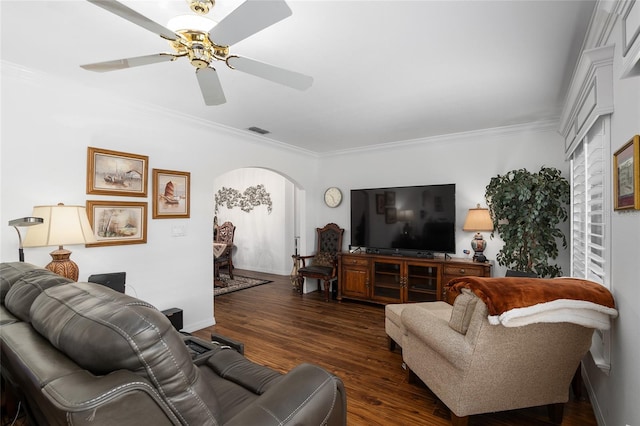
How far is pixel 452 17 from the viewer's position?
5.82 feet

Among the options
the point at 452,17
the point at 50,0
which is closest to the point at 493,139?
the point at 452,17

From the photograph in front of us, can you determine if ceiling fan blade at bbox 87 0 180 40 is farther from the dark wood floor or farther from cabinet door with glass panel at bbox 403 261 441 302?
cabinet door with glass panel at bbox 403 261 441 302

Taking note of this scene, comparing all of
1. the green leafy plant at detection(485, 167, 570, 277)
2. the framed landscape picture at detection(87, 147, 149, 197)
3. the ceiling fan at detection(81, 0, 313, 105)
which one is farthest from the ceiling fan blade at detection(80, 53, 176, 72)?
the green leafy plant at detection(485, 167, 570, 277)

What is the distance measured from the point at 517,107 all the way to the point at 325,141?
99.6 inches

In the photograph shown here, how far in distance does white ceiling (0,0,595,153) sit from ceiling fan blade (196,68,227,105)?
33cm

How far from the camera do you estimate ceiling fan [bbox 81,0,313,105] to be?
4.10 ft

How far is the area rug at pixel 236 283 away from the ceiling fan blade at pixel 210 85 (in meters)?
3.96

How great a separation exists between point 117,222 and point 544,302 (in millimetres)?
3506

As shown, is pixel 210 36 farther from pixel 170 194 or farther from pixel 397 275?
pixel 397 275

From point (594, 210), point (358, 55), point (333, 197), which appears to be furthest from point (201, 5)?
point (333, 197)

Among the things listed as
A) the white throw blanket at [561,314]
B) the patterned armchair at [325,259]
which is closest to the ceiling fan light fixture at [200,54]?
the white throw blanket at [561,314]

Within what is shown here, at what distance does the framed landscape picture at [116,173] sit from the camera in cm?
281

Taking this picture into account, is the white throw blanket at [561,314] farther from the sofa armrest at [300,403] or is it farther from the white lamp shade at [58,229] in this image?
the white lamp shade at [58,229]

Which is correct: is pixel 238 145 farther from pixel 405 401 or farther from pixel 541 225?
pixel 541 225
